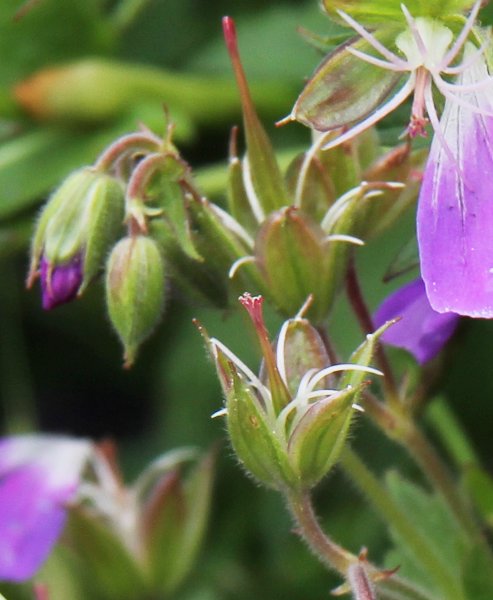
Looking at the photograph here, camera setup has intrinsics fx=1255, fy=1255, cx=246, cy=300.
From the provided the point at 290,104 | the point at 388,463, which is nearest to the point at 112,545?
the point at 388,463

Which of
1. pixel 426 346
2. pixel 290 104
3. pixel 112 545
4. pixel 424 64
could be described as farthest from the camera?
pixel 290 104

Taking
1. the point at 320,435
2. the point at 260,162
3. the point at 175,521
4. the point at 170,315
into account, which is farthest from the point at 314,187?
the point at 170,315

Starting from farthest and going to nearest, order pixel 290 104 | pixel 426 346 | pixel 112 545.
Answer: pixel 290 104 → pixel 112 545 → pixel 426 346

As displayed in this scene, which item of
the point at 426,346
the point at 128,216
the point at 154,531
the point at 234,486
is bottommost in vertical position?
the point at 234,486

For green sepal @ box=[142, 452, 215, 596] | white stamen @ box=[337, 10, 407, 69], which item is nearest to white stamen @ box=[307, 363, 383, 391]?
white stamen @ box=[337, 10, 407, 69]

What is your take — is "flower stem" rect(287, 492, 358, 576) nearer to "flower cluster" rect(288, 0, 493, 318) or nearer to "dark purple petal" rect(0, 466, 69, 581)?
"flower cluster" rect(288, 0, 493, 318)

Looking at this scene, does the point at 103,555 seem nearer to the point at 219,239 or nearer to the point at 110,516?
the point at 110,516

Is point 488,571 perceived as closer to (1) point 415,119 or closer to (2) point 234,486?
(1) point 415,119

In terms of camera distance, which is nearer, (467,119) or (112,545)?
(467,119)
